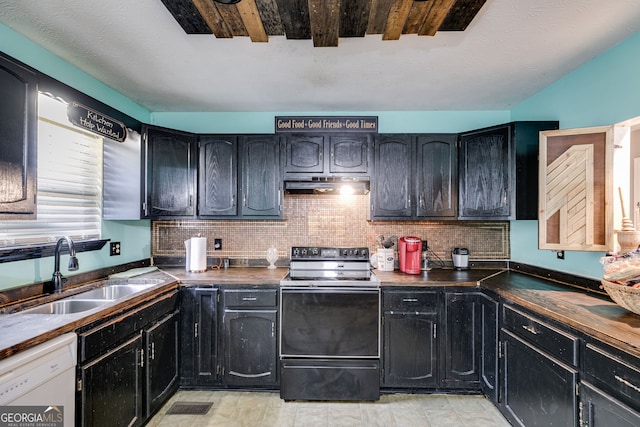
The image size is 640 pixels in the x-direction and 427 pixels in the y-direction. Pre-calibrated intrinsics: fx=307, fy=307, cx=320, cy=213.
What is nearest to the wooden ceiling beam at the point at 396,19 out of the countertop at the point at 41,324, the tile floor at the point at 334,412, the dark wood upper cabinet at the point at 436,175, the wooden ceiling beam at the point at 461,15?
the wooden ceiling beam at the point at 461,15

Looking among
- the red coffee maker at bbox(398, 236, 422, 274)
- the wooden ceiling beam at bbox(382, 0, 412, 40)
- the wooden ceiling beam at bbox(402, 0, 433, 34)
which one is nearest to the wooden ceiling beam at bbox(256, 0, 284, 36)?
the wooden ceiling beam at bbox(382, 0, 412, 40)

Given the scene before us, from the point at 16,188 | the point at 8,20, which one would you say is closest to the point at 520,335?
the point at 16,188

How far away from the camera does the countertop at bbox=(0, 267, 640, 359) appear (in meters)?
1.36

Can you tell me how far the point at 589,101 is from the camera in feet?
7.17

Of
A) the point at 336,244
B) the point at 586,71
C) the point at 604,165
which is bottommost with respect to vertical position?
the point at 336,244

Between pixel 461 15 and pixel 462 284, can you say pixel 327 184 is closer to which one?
pixel 462 284

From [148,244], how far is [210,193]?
0.92 m

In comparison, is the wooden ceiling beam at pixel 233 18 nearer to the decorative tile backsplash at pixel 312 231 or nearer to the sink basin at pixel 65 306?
Result: the decorative tile backsplash at pixel 312 231

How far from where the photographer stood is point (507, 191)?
8.59 feet

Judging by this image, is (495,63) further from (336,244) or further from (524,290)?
(336,244)

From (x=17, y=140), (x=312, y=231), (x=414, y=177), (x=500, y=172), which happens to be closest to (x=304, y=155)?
(x=312, y=231)

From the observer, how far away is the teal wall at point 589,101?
74.2 inches

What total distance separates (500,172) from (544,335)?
1.41 m

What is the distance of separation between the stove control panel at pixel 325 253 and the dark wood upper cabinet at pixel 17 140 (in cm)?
186
